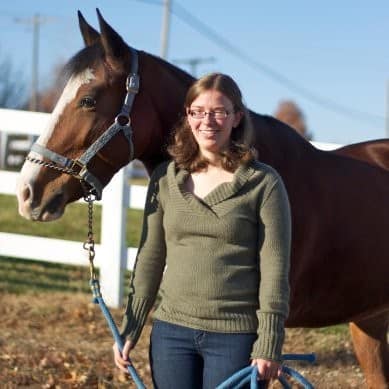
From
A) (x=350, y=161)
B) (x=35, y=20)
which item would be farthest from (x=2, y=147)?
(x=35, y=20)

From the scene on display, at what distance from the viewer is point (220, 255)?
8.51 ft

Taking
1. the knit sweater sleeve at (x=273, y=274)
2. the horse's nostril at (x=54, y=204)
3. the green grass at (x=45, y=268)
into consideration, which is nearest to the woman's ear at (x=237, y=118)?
the knit sweater sleeve at (x=273, y=274)

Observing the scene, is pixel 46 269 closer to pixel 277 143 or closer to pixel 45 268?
pixel 45 268

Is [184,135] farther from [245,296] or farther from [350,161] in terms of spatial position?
[350,161]

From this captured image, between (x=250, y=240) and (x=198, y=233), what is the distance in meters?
0.18

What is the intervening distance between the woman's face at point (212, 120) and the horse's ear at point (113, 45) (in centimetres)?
59

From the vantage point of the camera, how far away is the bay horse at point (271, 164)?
10.0 ft

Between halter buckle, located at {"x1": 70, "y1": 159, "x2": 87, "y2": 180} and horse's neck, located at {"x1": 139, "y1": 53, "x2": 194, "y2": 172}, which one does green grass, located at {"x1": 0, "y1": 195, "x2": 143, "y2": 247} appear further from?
halter buckle, located at {"x1": 70, "y1": 159, "x2": 87, "y2": 180}

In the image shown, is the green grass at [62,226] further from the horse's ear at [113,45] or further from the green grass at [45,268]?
the horse's ear at [113,45]

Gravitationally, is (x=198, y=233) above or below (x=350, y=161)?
below

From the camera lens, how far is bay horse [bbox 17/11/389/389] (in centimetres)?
305

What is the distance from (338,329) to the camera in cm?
666

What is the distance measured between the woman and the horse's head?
17.6 inches

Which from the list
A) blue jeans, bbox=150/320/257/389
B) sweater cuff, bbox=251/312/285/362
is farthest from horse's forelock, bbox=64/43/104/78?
sweater cuff, bbox=251/312/285/362
